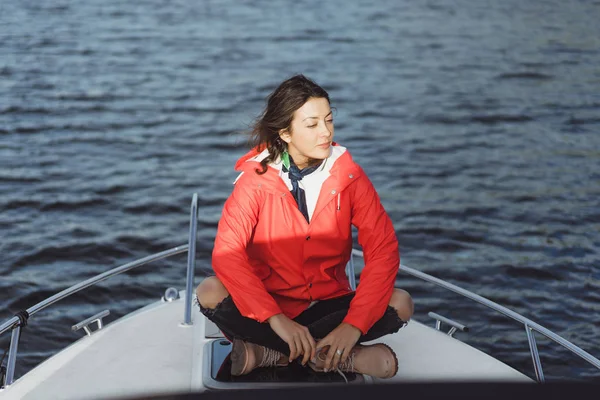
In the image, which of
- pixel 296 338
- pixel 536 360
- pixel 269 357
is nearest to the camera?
pixel 296 338

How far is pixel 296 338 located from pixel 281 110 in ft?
2.72

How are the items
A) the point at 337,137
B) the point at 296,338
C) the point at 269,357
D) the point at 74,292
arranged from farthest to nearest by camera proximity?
the point at 337,137, the point at 74,292, the point at 269,357, the point at 296,338

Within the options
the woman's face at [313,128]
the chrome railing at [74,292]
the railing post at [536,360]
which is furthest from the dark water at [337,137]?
the woman's face at [313,128]

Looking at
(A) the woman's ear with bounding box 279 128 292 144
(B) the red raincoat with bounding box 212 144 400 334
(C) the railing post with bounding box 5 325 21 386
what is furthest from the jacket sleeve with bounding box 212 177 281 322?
(C) the railing post with bounding box 5 325 21 386

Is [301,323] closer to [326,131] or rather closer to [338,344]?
[338,344]

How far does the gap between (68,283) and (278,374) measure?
Answer: 3.47 m

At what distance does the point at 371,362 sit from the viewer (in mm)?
2955

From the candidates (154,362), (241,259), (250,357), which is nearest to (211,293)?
(241,259)

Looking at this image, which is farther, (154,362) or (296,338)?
(154,362)

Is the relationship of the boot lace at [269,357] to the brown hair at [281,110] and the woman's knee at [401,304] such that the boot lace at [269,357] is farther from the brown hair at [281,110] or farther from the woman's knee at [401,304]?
the brown hair at [281,110]

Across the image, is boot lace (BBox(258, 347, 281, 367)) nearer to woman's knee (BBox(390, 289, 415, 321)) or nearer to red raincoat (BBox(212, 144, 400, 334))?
red raincoat (BBox(212, 144, 400, 334))

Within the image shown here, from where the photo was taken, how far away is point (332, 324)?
3.09 metres

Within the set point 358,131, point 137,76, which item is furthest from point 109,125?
point 358,131

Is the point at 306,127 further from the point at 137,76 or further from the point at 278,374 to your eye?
the point at 137,76
